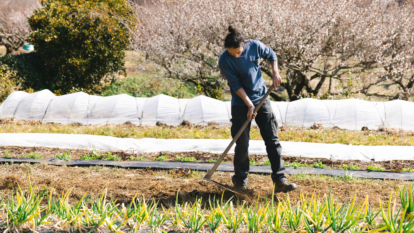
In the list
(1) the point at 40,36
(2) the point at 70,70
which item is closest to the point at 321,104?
(2) the point at 70,70

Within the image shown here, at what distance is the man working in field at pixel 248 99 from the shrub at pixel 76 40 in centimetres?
818

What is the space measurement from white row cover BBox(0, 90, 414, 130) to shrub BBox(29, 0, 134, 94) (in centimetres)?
278

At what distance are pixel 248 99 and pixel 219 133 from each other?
3.26 m

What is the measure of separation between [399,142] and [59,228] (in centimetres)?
531

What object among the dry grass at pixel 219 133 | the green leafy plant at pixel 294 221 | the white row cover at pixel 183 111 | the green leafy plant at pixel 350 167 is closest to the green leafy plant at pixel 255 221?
the green leafy plant at pixel 294 221

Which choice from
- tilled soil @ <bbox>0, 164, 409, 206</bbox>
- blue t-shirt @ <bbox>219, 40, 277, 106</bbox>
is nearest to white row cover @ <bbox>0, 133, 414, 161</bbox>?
tilled soil @ <bbox>0, 164, 409, 206</bbox>

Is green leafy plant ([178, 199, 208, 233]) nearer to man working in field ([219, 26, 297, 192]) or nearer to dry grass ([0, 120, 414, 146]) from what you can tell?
man working in field ([219, 26, 297, 192])

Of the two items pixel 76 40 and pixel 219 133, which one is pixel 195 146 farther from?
pixel 76 40

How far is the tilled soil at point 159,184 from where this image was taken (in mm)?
3232

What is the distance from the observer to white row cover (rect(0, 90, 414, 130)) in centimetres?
662

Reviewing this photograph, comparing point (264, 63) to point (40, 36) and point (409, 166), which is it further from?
point (40, 36)

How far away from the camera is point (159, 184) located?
359 centimetres

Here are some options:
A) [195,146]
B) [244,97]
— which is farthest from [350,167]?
[195,146]

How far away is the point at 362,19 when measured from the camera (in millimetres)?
9336
